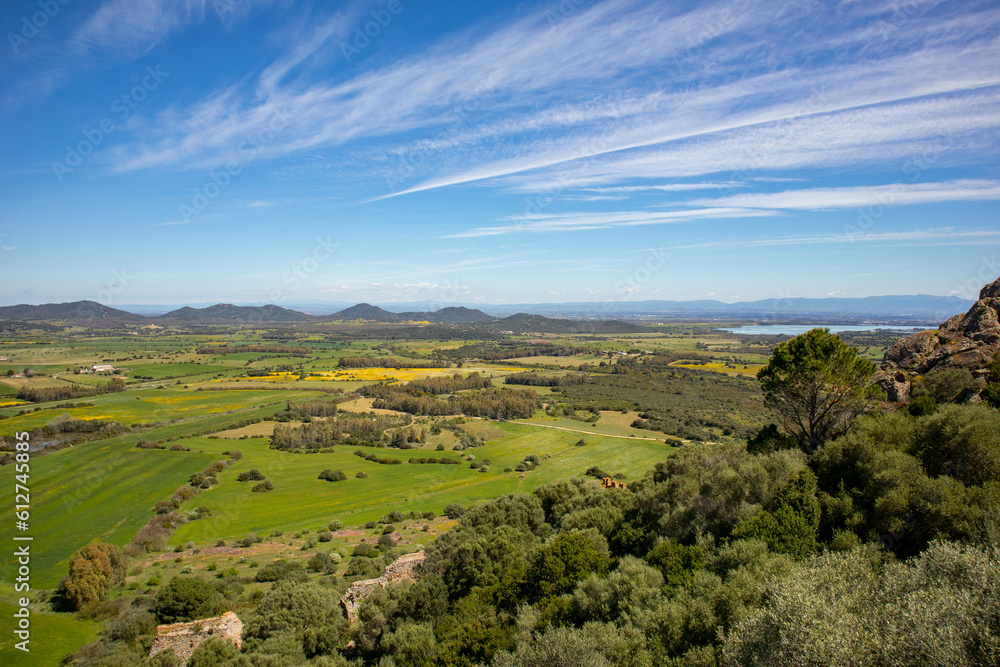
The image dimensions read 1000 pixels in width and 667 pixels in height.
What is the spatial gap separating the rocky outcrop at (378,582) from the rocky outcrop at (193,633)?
5.17 meters

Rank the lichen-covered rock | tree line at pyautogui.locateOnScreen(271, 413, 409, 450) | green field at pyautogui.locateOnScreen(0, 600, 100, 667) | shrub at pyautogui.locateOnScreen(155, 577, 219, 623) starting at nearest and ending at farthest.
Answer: green field at pyautogui.locateOnScreen(0, 600, 100, 667)
shrub at pyautogui.locateOnScreen(155, 577, 219, 623)
the lichen-covered rock
tree line at pyautogui.locateOnScreen(271, 413, 409, 450)

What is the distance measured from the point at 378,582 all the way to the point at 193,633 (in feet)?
29.8

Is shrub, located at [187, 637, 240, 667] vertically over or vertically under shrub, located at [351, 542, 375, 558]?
over

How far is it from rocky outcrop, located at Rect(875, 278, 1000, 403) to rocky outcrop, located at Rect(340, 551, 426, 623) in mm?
31611

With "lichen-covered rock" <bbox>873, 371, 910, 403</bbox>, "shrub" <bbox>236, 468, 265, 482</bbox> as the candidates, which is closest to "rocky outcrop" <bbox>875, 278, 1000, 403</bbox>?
"lichen-covered rock" <bbox>873, 371, 910, 403</bbox>

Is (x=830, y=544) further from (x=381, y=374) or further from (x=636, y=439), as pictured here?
(x=381, y=374)

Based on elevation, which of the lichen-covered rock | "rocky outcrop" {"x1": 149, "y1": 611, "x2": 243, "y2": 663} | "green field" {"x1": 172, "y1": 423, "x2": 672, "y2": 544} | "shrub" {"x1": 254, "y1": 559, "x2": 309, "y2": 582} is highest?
the lichen-covered rock

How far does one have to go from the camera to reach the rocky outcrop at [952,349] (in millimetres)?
26531

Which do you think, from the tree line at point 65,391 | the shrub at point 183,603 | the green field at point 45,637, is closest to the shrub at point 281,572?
the shrub at point 183,603

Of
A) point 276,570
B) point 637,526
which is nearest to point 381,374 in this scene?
point 276,570

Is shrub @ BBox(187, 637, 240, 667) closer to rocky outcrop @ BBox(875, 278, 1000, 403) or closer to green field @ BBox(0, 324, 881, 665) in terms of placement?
green field @ BBox(0, 324, 881, 665)

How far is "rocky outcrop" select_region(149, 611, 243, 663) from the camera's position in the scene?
20953mm

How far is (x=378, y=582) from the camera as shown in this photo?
1054 inches

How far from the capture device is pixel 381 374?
435ft
